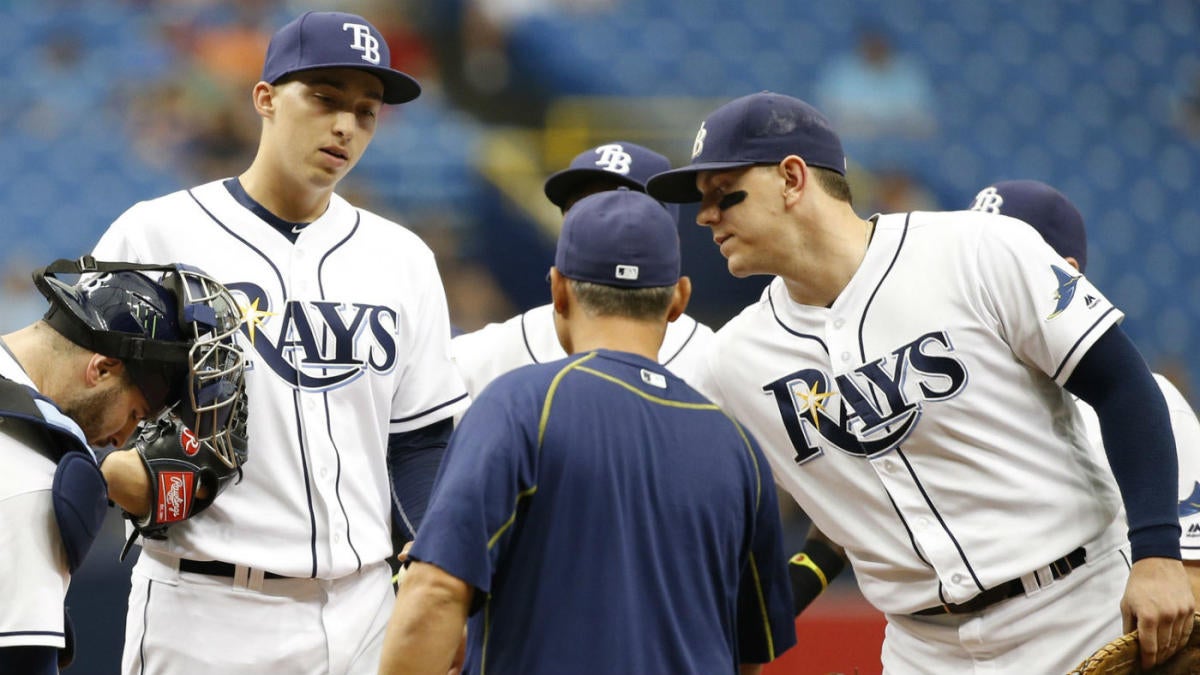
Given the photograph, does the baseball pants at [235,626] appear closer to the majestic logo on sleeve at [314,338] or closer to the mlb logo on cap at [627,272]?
the majestic logo on sleeve at [314,338]

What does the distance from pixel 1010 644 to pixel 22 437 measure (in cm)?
201

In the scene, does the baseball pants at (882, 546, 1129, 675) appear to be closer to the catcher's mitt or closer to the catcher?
the catcher's mitt

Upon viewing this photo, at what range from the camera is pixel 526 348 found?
384 cm

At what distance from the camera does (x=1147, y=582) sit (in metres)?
2.54

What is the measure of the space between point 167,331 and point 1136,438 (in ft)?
6.25

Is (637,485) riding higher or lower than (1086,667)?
higher

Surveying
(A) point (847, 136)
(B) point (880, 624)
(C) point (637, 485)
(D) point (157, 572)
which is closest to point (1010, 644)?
(C) point (637, 485)

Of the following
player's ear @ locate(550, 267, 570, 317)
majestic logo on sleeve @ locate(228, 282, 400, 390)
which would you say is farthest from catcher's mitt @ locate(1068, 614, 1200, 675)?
majestic logo on sleeve @ locate(228, 282, 400, 390)

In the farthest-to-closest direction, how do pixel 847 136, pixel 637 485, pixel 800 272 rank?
1. pixel 847 136
2. pixel 800 272
3. pixel 637 485

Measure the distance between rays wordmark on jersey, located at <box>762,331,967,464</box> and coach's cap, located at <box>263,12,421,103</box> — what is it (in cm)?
121

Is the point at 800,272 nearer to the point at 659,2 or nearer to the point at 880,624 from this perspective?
the point at 880,624

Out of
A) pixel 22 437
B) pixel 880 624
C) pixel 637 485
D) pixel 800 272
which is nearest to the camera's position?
pixel 22 437

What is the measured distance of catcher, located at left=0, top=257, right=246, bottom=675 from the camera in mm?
1969

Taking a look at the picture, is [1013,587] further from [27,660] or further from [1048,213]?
[27,660]
